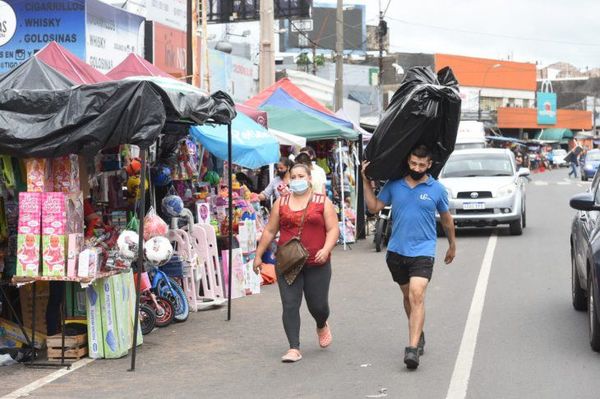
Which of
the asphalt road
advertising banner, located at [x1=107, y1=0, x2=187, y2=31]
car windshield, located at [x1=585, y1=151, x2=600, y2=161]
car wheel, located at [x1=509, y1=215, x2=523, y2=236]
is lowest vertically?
the asphalt road

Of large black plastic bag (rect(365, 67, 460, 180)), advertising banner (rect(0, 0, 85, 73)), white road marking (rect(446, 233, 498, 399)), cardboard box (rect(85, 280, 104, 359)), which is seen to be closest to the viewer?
white road marking (rect(446, 233, 498, 399))

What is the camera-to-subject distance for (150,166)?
1155 cm

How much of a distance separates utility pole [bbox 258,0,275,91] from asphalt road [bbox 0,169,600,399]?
886 centimetres

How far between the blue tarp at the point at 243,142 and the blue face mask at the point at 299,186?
4.51 meters

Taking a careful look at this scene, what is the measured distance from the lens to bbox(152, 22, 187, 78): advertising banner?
23688 millimetres

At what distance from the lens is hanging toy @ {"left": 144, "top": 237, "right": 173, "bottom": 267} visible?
9.46 metres

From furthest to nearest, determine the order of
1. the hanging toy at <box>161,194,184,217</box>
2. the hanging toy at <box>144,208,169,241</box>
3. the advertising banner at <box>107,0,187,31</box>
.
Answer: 1. the advertising banner at <box>107,0,187,31</box>
2. the hanging toy at <box>161,194,184,217</box>
3. the hanging toy at <box>144,208,169,241</box>

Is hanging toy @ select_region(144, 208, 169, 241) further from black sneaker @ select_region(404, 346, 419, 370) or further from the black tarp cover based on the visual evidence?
black sneaker @ select_region(404, 346, 419, 370)

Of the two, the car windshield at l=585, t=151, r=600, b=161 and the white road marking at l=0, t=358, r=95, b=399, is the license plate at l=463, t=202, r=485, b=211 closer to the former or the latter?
the white road marking at l=0, t=358, r=95, b=399

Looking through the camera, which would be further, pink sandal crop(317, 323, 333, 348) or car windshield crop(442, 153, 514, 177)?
car windshield crop(442, 153, 514, 177)

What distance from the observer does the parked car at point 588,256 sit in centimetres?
788

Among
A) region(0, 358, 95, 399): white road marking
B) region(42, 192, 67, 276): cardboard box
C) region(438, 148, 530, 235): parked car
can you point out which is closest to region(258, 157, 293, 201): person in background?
region(438, 148, 530, 235): parked car

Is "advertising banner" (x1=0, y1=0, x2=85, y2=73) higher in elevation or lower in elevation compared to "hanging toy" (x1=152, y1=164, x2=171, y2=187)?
higher

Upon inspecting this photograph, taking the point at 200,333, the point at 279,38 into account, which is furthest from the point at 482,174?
the point at 279,38
